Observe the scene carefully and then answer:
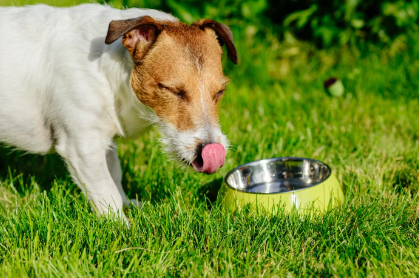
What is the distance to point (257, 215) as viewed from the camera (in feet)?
9.72

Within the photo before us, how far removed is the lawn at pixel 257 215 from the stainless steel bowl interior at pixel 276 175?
0.81ft

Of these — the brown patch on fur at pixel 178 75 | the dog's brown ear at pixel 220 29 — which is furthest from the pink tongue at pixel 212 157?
the dog's brown ear at pixel 220 29

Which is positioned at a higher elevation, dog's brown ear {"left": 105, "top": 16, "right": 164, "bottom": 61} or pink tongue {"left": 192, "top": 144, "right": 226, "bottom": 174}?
dog's brown ear {"left": 105, "top": 16, "right": 164, "bottom": 61}

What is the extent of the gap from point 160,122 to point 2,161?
2098 millimetres

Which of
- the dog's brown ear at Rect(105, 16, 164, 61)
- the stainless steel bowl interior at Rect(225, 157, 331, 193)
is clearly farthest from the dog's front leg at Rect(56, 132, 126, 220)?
the stainless steel bowl interior at Rect(225, 157, 331, 193)

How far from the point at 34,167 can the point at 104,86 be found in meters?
1.63

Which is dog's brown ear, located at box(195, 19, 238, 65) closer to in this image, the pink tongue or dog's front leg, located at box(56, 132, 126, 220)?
the pink tongue

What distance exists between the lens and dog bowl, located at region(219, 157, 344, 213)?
3.08 m

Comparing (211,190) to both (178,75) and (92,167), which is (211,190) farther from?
(178,75)

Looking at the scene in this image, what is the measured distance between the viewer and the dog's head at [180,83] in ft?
9.22

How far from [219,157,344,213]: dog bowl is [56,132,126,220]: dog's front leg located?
2.44 ft

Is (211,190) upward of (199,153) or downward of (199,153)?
downward

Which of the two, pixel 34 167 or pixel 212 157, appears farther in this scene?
pixel 34 167

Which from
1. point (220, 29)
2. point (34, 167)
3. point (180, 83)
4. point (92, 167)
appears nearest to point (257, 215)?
point (180, 83)
